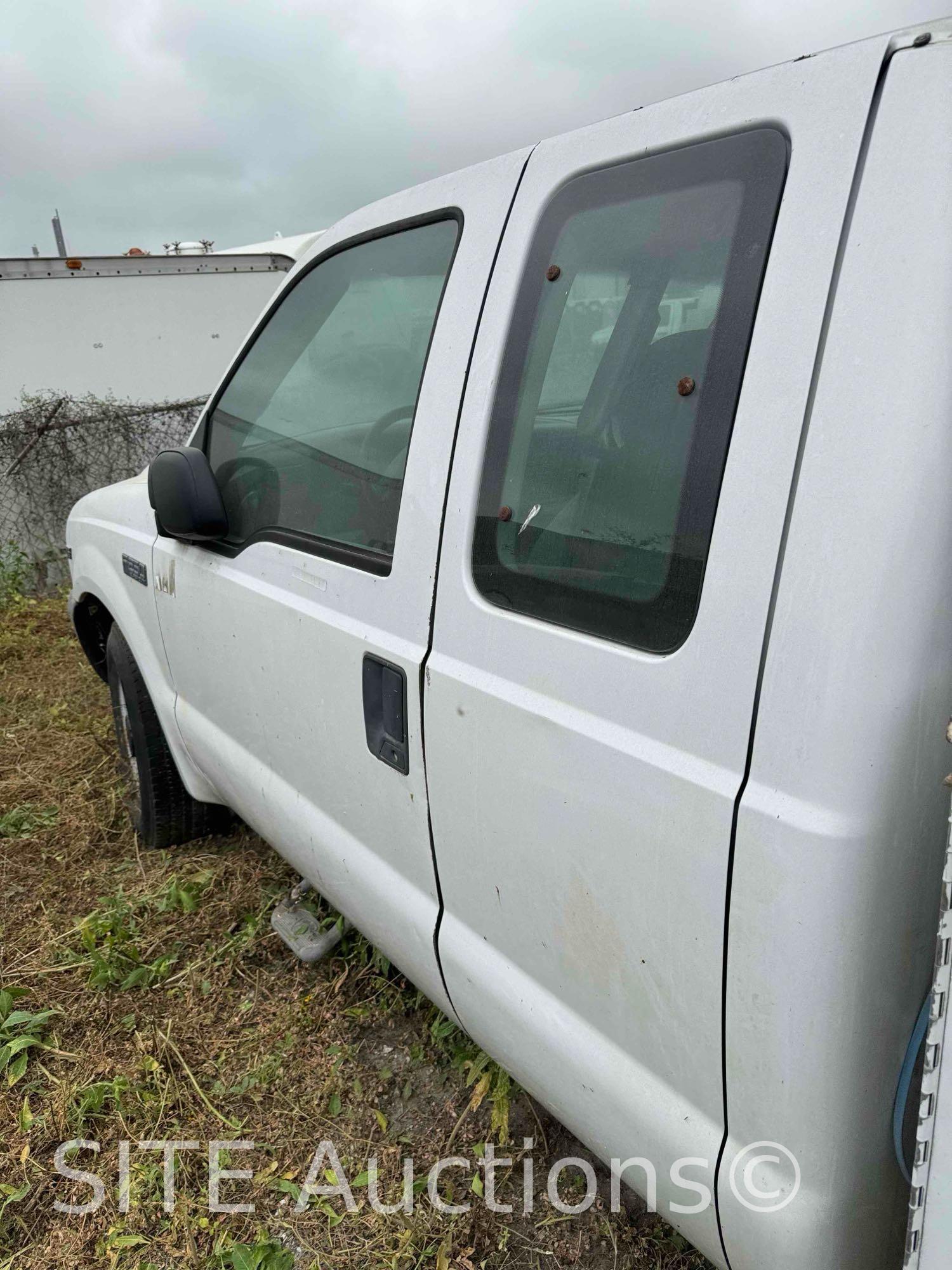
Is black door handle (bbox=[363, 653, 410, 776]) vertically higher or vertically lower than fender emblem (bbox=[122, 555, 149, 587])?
higher

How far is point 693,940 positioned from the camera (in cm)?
120

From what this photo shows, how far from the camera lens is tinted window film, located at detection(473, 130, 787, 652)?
1187 mm

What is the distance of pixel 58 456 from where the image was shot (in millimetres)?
7500

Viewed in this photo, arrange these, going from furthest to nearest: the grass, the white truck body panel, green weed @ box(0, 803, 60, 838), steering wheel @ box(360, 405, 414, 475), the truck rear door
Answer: green weed @ box(0, 803, 60, 838) → the grass → steering wheel @ box(360, 405, 414, 475) → the white truck body panel → the truck rear door

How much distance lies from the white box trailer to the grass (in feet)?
17.1

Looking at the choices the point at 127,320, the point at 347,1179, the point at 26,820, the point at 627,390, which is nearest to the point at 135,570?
the point at 26,820

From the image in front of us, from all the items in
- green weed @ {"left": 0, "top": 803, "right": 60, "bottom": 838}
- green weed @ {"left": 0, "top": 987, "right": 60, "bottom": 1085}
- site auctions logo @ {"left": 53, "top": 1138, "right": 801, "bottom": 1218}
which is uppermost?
site auctions logo @ {"left": 53, "top": 1138, "right": 801, "bottom": 1218}

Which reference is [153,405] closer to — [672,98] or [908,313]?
[672,98]

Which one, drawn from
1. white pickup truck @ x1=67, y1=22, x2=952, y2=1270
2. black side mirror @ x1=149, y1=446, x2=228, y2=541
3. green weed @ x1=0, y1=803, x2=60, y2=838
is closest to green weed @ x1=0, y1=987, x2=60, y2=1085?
green weed @ x1=0, y1=803, x2=60, y2=838

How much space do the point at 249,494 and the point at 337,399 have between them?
15.1 inches

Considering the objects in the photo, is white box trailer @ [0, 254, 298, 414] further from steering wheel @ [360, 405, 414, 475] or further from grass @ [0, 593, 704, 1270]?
steering wheel @ [360, 405, 414, 475]

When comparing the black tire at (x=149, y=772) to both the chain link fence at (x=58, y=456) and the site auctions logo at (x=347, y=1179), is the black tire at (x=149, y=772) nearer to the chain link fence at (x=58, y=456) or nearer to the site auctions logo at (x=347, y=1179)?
the site auctions logo at (x=347, y=1179)

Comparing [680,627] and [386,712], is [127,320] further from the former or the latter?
[680,627]

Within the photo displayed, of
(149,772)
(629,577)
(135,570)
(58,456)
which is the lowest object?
(149,772)
